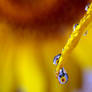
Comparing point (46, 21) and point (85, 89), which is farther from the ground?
point (46, 21)

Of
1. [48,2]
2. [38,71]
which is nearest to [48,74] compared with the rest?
[38,71]

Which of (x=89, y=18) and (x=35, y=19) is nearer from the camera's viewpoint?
(x=89, y=18)

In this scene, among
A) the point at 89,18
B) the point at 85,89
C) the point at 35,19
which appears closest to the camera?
the point at 89,18

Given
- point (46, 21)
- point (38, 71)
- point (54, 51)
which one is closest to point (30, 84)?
point (38, 71)

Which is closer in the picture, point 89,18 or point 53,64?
point 89,18

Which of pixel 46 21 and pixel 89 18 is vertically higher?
pixel 46 21

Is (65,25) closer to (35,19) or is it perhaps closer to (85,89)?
(35,19)

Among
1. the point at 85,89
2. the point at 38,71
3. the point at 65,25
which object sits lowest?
the point at 85,89

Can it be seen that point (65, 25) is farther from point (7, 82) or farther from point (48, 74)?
point (7, 82)

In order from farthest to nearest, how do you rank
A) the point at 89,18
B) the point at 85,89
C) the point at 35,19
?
the point at 35,19 < the point at 85,89 < the point at 89,18
